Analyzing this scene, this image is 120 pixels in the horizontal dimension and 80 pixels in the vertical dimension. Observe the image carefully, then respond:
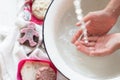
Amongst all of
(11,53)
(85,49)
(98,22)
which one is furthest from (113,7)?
(11,53)

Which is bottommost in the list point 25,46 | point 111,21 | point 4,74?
point 4,74

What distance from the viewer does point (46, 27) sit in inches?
40.3

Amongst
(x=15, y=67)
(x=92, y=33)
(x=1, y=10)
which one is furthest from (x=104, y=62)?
(x=1, y=10)

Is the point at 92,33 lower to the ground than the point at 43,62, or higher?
higher

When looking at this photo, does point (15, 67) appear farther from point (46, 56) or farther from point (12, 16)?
point (12, 16)

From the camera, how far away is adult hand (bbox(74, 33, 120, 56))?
986 millimetres

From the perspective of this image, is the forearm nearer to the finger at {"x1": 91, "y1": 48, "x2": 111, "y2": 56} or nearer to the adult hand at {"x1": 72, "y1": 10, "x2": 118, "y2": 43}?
the adult hand at {"x1": 72, "y1": 10, "x2": 118, "y2": 43}

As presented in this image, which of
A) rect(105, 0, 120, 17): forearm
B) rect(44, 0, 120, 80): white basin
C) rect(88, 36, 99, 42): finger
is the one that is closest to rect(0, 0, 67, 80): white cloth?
rect(44, 0, 120, 80): white basin

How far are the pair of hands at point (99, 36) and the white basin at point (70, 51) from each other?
0.16ft

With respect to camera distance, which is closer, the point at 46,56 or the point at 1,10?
the point at 46,56

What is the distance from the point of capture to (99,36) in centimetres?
105

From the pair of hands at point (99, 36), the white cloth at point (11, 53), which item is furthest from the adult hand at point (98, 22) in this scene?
the white cloth at point (11, 53)

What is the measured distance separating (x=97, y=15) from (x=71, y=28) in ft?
0.41

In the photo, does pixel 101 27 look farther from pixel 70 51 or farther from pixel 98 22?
pixel 70 51
